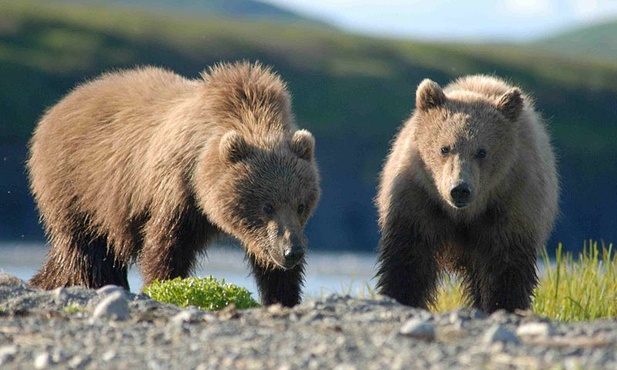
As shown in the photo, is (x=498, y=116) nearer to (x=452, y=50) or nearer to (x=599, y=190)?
(x=599, y=190)

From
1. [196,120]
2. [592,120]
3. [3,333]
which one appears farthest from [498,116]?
[592,120]

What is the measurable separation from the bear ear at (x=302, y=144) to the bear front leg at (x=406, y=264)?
76 centimetres

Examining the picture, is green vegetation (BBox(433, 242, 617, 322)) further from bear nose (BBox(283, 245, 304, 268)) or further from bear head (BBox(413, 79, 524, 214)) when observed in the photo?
bear nose (BBox(283, 245, 304, 268))

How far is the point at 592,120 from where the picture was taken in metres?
56.7

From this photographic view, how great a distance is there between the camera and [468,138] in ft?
28.6

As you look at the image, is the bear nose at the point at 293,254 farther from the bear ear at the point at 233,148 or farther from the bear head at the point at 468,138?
the bear head at the point at 468,138

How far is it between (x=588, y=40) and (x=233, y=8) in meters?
41.0

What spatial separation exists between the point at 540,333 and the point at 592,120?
5215cm

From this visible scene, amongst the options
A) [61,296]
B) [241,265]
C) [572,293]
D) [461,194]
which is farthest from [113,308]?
[241,265]

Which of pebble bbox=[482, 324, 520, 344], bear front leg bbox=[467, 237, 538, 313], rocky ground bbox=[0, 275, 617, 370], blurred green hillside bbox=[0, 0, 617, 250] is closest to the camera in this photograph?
rocky ground bbox=[0, 275, 617, 370]

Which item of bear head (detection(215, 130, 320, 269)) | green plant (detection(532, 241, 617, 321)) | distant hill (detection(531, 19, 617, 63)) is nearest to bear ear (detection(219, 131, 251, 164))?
bear head (detection(215, 130, 320, 269))

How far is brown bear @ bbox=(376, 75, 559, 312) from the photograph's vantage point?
8742mm

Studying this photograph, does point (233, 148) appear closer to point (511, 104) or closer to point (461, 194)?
point (461, 194)

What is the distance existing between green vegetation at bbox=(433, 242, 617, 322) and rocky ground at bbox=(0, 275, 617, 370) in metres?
2.91
